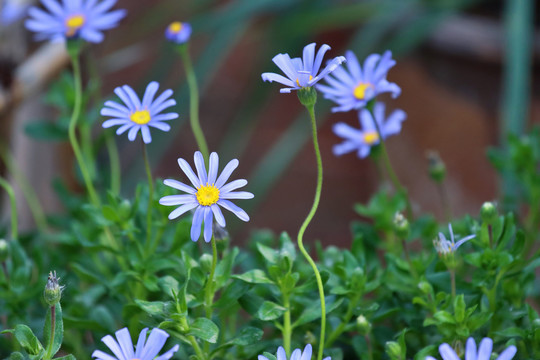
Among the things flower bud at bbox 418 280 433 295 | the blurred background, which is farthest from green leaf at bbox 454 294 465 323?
the blurred background

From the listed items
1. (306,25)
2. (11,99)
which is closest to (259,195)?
(306,25)

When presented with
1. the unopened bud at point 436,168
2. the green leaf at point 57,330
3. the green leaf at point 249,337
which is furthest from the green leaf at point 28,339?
the unopened bud at point 436,168

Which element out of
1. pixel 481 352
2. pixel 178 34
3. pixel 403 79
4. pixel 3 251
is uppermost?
pixel 403 79

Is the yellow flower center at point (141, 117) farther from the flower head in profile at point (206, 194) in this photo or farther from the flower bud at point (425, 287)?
the flower bud at point (425, 287)

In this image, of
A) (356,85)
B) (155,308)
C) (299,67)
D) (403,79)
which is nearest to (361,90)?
(356,85)

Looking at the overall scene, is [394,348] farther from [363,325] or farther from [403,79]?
[403,79]

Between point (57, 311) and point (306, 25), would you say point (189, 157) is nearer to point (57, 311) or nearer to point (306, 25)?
point (306, 25)
